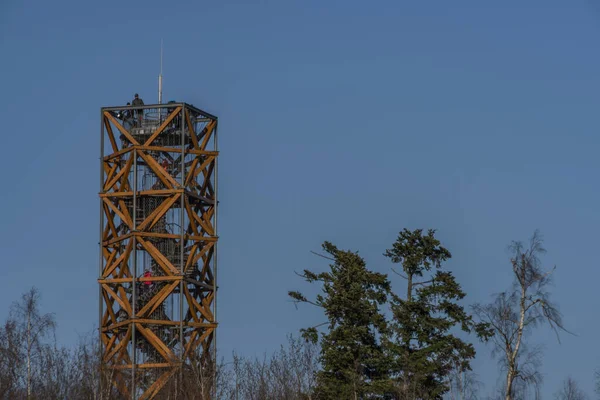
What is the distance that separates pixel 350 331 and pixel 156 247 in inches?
452

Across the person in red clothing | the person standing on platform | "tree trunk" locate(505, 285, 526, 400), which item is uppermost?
the person standing on platform

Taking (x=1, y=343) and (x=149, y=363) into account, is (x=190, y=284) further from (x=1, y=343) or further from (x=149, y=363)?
(x=1, y=343)

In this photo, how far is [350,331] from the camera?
5738 cm

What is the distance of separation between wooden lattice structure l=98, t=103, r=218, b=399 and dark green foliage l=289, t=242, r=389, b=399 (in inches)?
270

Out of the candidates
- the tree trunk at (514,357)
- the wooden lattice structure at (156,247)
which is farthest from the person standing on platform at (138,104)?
the tree trunk at (514,357)

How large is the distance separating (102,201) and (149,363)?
25.3 feet

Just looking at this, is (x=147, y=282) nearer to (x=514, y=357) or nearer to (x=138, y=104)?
(x=138, y=104)

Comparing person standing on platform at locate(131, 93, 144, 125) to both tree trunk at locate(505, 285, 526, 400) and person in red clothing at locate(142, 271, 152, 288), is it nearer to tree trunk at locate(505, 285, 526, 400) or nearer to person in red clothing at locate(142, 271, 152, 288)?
person in red clothing at locate(142, 271, 152, 288)

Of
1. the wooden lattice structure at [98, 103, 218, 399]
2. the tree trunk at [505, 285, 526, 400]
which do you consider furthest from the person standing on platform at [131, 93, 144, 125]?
the tree trunk at [505, 285, 526, 400]

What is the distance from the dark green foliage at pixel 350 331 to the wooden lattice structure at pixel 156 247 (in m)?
6.85

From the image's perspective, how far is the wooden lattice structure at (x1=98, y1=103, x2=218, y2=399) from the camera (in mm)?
63469

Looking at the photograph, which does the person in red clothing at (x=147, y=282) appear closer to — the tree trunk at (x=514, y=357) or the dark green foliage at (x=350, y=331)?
the dark green foliage at (x=350, y=331)

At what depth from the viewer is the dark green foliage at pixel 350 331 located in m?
56.3

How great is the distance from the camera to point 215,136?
2633 inches
